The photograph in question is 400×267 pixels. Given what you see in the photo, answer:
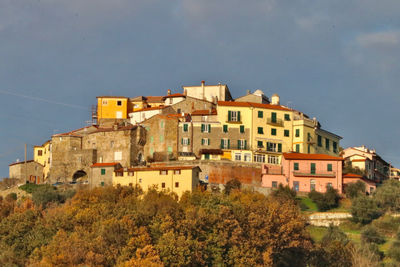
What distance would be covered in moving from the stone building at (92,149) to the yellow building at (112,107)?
16.1 feet

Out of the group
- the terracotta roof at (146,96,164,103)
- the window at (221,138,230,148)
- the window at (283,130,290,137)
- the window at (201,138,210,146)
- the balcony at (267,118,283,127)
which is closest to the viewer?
the window at (221,138,230,148)

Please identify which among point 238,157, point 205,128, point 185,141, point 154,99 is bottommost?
point 238,157

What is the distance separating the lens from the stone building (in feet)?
310

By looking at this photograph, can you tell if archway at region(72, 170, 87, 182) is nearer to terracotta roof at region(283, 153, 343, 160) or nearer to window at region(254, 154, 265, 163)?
window at region(254, 154, 265, 163)

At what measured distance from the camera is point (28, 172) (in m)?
103

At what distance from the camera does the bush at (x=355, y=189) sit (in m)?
87.6

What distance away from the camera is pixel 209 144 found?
3711 inches

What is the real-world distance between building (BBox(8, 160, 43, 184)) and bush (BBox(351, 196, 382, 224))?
39111 mm

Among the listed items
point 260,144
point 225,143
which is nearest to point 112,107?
point 225,143

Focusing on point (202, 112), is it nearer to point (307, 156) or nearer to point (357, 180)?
point (307, 156)

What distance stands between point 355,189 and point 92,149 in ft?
97.4

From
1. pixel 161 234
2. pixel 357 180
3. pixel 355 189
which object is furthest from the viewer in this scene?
pixel 357 180

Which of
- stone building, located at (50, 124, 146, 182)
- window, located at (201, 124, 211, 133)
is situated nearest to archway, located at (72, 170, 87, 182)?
stone building, located at (50, 124, 146, 182)

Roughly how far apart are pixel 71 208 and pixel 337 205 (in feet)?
88.3
